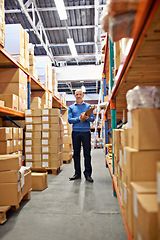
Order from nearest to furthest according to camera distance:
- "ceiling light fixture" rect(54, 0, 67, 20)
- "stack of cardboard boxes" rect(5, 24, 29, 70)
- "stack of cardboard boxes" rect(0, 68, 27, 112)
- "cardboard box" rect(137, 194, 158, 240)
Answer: "cardboard box" rect(137, 194, 158, 240)
"stack of cardboard boxes" rect(0, 68, 27, 112)
"stack of cardboard boxes" rect(5, 24, 29, 70)
"ceiling light fixture" rect(54, 0, 67, 20)

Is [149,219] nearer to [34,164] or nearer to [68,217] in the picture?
[68,217]

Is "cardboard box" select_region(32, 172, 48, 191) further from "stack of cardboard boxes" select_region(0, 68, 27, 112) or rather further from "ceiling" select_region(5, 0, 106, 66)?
"ceiling" select_region(5, 0, 106, 66)

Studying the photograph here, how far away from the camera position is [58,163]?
479 centimetres

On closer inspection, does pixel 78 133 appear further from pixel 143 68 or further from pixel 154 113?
pixel 154 113

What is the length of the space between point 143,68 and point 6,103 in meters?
3.00

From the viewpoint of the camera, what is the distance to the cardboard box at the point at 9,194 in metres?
2.36

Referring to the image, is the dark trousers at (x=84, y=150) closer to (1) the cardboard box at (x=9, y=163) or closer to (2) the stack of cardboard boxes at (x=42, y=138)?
(2) the stack of cardboard boxes at (x=42, y=138)

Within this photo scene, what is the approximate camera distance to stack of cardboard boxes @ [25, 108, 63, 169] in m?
4.68

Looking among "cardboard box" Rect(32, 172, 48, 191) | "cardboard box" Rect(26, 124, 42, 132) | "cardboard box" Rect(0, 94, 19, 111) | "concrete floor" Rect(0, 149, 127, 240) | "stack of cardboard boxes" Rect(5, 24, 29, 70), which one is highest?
"stack of cardboard boxes" Rect(5, 24, 29, 70)

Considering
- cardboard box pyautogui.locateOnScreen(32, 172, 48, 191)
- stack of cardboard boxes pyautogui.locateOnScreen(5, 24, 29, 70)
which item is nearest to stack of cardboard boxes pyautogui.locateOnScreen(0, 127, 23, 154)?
cardboard box pyautogui.locateOnScreen(32, 172, 48, 191)

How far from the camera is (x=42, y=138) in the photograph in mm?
4730

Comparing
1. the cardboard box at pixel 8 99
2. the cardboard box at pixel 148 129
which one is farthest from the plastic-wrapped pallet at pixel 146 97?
the cardboard box at pixel 8 99

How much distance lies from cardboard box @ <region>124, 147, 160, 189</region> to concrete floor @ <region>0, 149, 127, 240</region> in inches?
35.6

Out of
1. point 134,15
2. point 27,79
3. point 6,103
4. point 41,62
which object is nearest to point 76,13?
point 41,62
